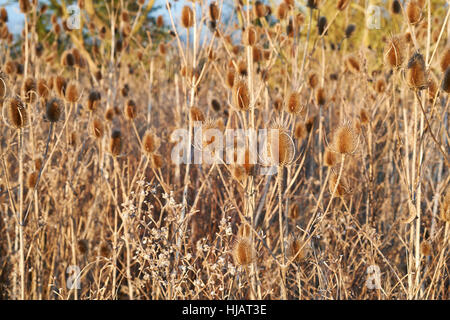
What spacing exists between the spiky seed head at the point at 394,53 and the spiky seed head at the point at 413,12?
11cm

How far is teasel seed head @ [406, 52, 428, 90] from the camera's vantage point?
117cm

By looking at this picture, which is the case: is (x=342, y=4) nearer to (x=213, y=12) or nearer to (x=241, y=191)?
(x=213, y=12)

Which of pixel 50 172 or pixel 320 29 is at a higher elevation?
pixel 320 29

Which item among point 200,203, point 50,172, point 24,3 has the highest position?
point 24,3

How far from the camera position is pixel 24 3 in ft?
6.55

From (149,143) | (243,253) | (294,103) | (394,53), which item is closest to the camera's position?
(243,253)

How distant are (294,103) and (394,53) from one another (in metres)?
0.31

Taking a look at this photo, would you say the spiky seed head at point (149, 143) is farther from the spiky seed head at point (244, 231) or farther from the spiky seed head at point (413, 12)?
the spiky seed head at point (413, 12)

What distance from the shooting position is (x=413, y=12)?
1.34m

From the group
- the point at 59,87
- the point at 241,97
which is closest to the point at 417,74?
the point at 241,97

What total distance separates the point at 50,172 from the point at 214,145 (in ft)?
3.22

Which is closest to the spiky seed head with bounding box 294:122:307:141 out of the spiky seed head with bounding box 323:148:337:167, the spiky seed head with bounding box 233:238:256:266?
the spiky seed head with bounding box 323:148:337:167
